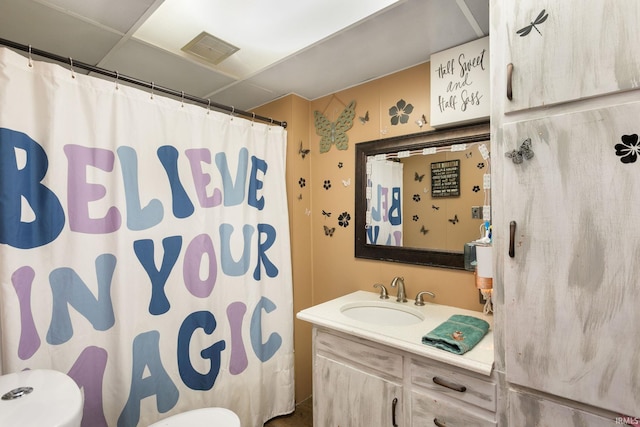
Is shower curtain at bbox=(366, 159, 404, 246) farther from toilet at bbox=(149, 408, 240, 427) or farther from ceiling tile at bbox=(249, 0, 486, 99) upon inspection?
toilet at bbox=(149, 408, 240, 427)

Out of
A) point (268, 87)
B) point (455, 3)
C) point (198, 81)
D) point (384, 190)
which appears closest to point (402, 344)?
point (384, 190)

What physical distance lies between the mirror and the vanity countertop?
0.86 ft

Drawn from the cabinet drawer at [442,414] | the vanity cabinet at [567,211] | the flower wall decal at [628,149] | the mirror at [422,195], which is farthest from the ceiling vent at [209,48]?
the cabinet drawer at [442,414]

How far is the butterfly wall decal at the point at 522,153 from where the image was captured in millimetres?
975

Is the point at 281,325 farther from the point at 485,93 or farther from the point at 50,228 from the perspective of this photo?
the point at 485,93

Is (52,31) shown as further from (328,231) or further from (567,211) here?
(567,211)

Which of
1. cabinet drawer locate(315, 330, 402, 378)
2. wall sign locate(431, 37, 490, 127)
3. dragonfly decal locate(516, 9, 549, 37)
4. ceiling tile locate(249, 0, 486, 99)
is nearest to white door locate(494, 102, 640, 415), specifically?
dragonfly decal locate(516, 9, 549, 37)

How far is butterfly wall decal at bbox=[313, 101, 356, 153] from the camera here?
2.12 metres

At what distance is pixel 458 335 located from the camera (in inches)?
49.2

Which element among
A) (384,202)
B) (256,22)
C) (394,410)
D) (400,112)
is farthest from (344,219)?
(256,22)

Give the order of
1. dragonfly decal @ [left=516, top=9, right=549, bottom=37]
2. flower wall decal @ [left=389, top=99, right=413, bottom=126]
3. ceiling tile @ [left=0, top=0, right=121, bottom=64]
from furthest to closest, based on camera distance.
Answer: flower wall decal @ [left=389, top=99, right=413, bottom=126], ceiling tile @ [left=0, top=0, right=121, bottom=64], dragonfly decal @ [left=516, top=9, right=549, bottom=37]

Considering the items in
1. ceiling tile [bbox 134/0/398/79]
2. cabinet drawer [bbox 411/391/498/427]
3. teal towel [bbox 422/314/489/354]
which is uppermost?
ceiling tile [bbox 134/0/398/79]

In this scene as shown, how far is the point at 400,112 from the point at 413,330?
127 cm

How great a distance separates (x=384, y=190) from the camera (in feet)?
6.46
